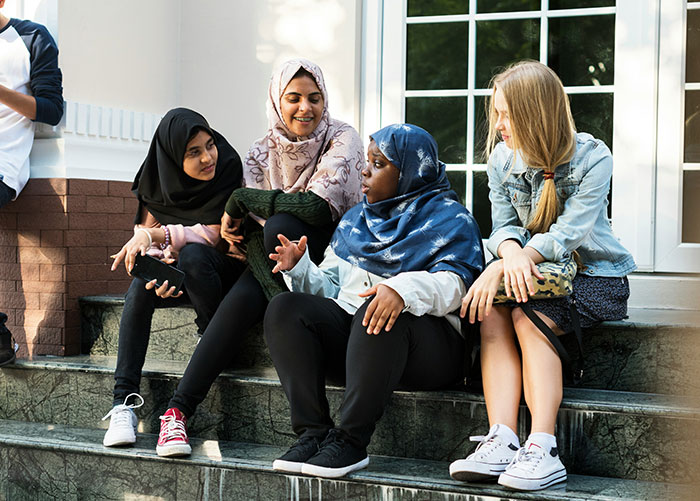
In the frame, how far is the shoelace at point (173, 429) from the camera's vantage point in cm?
237

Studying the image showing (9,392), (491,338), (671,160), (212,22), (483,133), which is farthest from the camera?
(212,22)

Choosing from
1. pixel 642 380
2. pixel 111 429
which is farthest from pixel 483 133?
pixel 111 429

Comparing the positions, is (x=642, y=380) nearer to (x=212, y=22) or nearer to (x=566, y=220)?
(x=566, y=220)

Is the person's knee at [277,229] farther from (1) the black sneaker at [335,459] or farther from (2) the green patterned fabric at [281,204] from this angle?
(1) the black sneaker at [335,459]

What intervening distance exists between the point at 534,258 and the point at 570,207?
0.20 m

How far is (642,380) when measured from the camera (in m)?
2.42

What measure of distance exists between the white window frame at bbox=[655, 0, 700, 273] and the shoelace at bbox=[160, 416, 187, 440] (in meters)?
2.06

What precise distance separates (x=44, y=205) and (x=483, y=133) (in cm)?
192

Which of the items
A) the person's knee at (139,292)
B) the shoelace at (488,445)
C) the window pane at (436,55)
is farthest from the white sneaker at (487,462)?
the window pane at (436,55)

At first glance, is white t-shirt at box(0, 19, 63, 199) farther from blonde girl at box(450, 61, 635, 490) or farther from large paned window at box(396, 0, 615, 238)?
blonde girl at box(450, 61, 635, 490)

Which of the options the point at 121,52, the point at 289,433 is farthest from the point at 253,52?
the point at 289,433

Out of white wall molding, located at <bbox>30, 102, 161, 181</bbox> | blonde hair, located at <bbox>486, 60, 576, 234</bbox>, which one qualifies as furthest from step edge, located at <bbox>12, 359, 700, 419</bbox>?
white wall molding, located at <bbox>30, 102, 161, 181</bbox>

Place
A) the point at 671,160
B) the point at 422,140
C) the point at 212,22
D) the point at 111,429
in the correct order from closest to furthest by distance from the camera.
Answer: the point at 422,140 < the point at 111,429 < the point at 671,160 < the point at 212,22

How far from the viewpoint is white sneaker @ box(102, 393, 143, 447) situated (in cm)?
246
